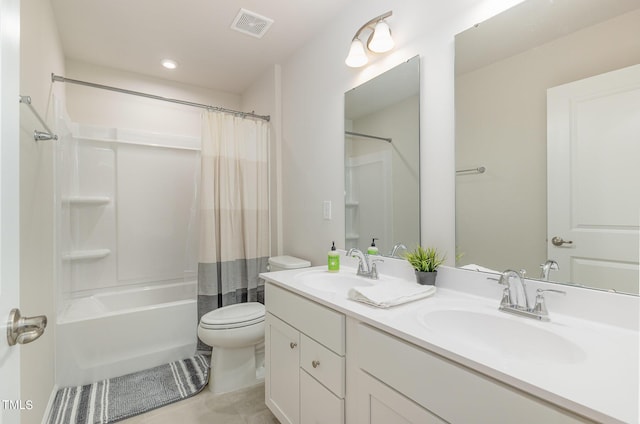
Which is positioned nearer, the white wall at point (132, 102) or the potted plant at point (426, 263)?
the potted plant at point (426, 263)

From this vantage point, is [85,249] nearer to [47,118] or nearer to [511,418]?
[47,118]

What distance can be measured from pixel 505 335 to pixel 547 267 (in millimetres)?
293

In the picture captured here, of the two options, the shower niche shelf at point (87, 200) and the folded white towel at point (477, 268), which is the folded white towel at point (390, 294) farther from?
the shower niche shelf at point (87, 200)

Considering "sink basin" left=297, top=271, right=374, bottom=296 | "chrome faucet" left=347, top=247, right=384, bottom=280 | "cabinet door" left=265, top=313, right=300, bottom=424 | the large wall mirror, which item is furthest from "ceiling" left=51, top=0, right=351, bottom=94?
"cabinet door" left=265, top=313, right=300, bottom=424

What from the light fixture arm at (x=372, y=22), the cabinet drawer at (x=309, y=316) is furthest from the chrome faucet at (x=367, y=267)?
the light fixture arm at (x=372, y=22)

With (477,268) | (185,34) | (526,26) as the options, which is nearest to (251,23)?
(185,34)

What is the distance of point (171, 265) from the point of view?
292cm

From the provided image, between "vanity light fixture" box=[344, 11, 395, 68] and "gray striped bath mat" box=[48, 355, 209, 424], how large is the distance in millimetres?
2309

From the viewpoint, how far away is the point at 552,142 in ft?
3.39

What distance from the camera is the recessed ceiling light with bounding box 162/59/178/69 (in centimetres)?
253

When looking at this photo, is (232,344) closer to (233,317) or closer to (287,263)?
(233,317)

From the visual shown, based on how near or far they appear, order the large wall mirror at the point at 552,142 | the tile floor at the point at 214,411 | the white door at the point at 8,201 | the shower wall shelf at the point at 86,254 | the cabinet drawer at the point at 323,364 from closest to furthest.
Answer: the white door at the point at 8,201 < the large wall mirror at the point at 552,142 < the cabinet drawer at the point at 323,364 < the tile floor at the point at 214,411 < the shower wall shelf at the point at 86,254

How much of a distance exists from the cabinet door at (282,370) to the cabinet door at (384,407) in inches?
16.9

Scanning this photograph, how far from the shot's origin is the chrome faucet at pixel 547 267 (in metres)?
1.00
